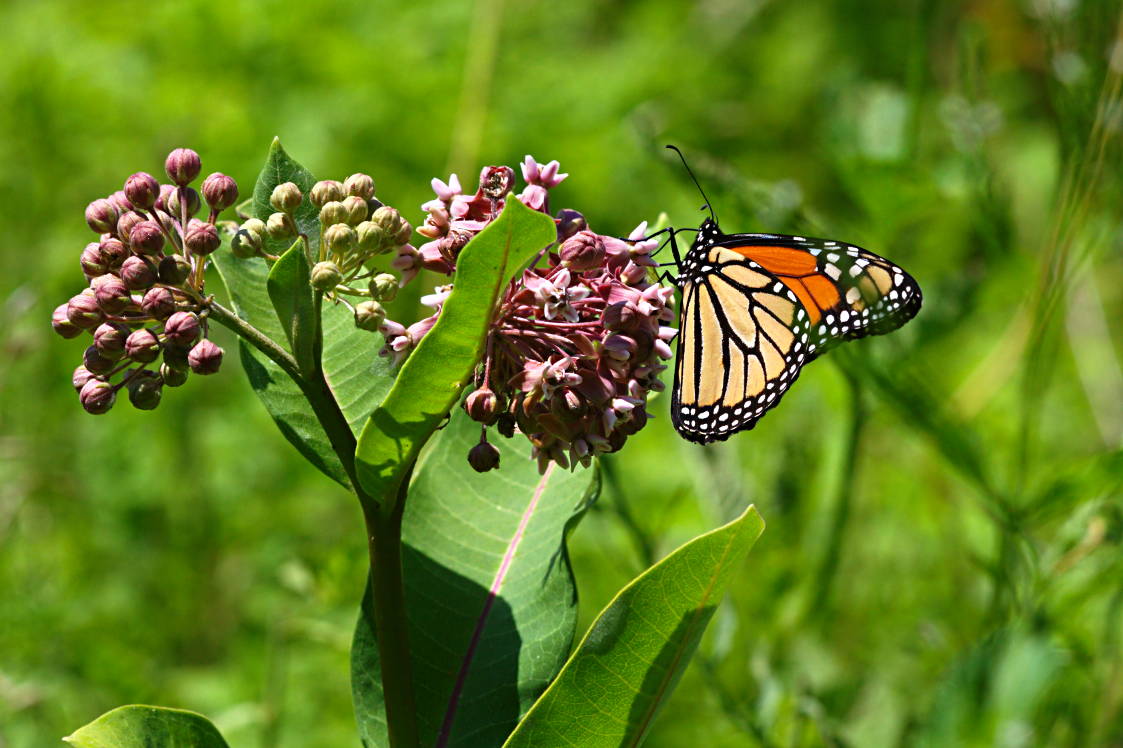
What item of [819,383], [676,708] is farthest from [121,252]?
[819,383]

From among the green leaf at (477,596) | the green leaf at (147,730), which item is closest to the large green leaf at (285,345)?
the green leaf at (477,596)

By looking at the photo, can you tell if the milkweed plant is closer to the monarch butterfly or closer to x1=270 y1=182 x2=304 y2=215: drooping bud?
x1=270 y1=182 x2=304 y2=215: drooping bud

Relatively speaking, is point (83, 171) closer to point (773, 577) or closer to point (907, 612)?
point (773, 577)

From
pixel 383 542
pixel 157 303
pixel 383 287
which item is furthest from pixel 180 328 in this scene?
pixel 383 542

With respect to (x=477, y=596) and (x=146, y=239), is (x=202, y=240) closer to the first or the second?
(x=146, y=239)

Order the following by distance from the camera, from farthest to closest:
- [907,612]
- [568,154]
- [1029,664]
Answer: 1. [568,154]
2. [907,612]
3. [1029,664]
